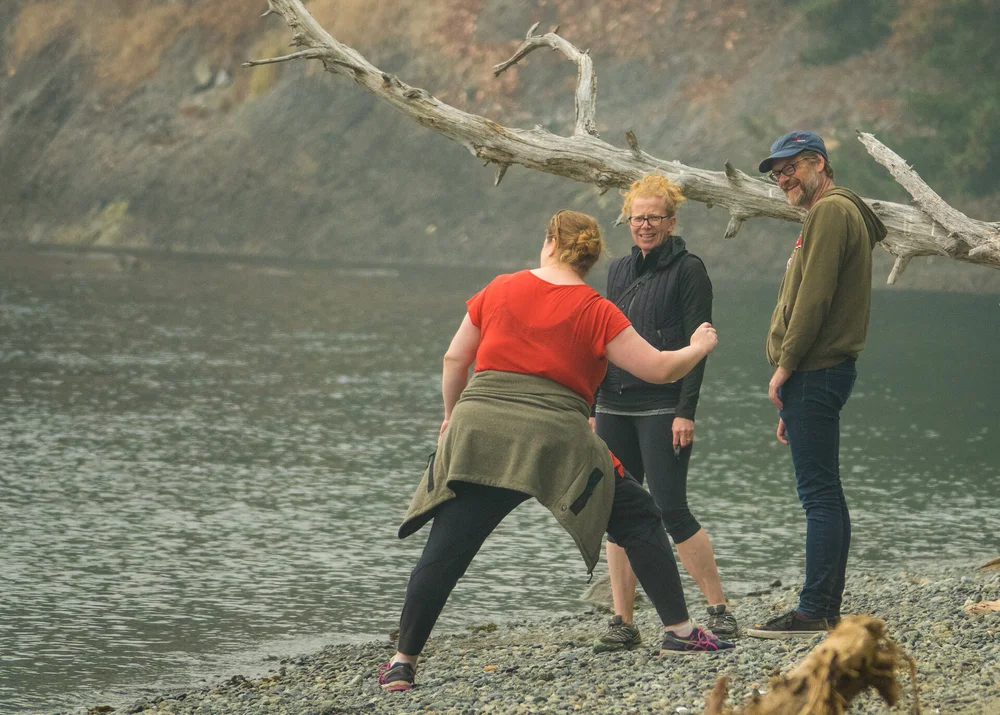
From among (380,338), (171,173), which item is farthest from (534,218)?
(380,338)

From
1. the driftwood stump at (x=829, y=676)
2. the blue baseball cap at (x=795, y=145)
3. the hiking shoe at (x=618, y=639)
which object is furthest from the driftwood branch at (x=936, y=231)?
the driftwood stump at (x=829, y=676)

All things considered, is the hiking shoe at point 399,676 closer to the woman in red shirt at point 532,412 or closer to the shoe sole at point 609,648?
the woman in red shirt at point 532,412

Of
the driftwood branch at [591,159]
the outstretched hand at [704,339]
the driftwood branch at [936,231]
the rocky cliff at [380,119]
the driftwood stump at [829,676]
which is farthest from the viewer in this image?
the rocky cliff at [380,119]

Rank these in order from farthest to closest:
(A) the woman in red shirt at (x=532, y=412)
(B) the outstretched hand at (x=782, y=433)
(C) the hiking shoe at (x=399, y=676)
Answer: (B) the outstretched hand at (x=782, y=433) < (C) the hiking shoe at (x=399, y=676) < (A) the woman in red shirt at (x=532, y=412)

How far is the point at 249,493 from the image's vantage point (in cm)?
1037

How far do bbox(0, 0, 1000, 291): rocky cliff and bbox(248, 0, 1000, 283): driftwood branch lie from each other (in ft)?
80.2

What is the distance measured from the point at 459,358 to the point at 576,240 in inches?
23.5

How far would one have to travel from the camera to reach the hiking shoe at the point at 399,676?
5176 mm

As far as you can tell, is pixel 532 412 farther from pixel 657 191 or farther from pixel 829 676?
pixel 829 676

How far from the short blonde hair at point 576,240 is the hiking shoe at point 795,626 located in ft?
5.31

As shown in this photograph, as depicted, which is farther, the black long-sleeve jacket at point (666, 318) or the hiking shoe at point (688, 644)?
the black long-sleeve jacket at point (666, 318)

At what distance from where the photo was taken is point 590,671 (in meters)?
5.39

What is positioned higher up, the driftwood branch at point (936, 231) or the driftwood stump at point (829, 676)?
the driftwood branch at point (936, 231)

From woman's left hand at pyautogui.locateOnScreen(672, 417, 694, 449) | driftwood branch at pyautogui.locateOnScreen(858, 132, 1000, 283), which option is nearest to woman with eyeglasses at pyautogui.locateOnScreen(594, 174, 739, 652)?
woman's left hand at pyautogui.locateOnScreen(672, 417, 694, 449)
